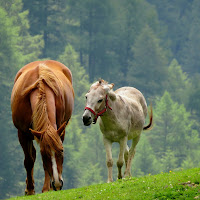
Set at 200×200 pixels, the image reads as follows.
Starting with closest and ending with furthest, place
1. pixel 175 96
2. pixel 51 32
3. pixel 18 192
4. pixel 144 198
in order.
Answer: pixel 144 198
pixel 18 192
pixel 175 96
pixel 51 32

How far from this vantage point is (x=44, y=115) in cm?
987

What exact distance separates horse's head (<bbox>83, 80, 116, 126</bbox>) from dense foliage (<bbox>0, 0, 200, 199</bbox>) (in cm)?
5033

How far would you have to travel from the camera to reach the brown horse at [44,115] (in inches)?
370

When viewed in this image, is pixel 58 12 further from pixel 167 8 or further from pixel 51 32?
pixel 167 8

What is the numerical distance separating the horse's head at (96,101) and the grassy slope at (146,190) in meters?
1.35

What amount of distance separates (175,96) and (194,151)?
91.9 ft

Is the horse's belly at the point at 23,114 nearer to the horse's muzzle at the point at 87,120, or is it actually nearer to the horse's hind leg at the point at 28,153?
the horse's hind leg at the point at 28,153

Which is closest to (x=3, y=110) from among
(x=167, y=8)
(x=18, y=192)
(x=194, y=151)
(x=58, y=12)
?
(x=18, y=192)

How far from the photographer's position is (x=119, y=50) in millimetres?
111875

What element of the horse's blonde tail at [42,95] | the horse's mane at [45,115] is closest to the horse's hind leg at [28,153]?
the horse's mane at [45,115]

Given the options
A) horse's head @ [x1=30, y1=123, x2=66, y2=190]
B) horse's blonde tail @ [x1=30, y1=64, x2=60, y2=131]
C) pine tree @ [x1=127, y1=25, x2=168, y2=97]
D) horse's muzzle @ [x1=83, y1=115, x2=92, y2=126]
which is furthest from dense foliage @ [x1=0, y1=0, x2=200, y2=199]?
horse's head @ [x1=30, y1=123, x2=66, y2=190]

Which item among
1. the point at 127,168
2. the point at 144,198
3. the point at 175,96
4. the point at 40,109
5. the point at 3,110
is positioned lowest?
the point at 175,96

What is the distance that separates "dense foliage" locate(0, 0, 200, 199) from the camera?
218ft

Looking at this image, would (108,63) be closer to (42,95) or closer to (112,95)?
(112,95)
